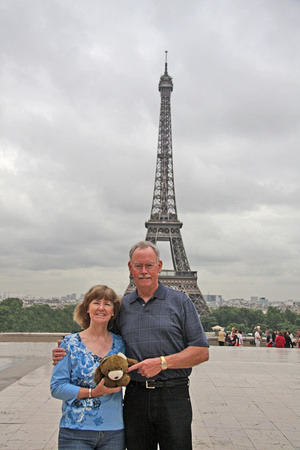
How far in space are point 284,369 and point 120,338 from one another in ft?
31.0

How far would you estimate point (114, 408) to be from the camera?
2.79 m

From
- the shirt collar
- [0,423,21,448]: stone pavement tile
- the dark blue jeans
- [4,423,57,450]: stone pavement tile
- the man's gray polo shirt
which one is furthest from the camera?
[0,423,21,448]: stone pavement tile

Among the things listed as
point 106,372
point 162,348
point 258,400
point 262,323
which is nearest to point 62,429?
point 106,372

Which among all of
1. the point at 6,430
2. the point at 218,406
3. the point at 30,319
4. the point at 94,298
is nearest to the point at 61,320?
the point at 30,319

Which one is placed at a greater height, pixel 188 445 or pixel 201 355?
pixel 201 355

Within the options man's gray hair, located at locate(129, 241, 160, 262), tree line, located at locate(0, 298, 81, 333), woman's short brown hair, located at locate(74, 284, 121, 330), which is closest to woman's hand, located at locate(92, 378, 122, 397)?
woman's short brown hair, located at locate(74, 284, 121, 330)

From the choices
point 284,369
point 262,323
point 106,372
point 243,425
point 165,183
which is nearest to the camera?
point 106,372

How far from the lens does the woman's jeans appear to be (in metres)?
2.70

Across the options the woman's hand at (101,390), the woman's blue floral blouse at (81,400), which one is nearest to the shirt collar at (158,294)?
the woman's blue floral blouse at (81,400)

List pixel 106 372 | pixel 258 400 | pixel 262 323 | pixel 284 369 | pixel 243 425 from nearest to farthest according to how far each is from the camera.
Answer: pixel 106 372 → pixel 243 425 → pixel 258 400 → pixel 284 369 → pixel 262 323

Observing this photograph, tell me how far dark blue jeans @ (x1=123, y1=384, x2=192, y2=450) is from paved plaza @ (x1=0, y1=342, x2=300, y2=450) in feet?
8.12

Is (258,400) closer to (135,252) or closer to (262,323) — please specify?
(135,252)

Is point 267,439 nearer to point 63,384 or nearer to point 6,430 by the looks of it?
point 6,430

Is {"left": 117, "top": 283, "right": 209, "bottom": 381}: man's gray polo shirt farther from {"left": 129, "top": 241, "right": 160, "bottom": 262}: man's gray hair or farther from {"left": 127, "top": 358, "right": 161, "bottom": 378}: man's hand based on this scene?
{"left": 129, "top": 241, "right": 160, "bottom": 262}: man's gray hair
